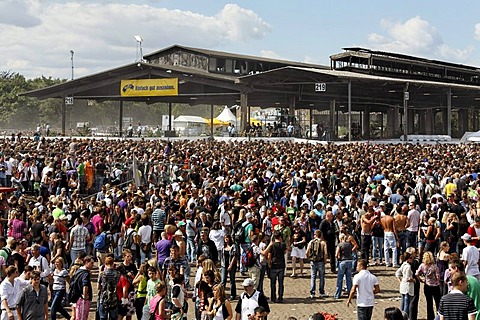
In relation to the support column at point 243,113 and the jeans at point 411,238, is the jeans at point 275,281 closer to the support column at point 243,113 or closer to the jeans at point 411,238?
the jeans at point 411,238

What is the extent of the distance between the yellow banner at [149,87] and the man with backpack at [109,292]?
34915 millimetres

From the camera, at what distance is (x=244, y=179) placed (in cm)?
1783

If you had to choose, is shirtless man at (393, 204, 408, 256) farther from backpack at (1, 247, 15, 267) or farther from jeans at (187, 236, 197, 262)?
backpack at (1, 247, 15, 267)

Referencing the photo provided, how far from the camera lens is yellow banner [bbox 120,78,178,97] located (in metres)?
43.1

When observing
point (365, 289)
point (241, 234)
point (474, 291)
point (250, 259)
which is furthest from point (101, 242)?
point (474, 291)

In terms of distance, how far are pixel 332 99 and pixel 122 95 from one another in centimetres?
1551

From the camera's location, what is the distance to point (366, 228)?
13.4 meters

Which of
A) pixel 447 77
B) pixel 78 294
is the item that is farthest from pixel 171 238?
pixel 447 77

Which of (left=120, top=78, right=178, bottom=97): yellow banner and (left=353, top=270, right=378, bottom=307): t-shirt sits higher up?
(left=120, top=78, right=178, bottom=97): yellow banner

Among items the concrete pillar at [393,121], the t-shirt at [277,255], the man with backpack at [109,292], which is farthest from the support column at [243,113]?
the man with backpack at [109,292]

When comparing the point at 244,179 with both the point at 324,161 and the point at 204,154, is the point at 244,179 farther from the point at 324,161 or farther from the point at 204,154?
the point at 204,154

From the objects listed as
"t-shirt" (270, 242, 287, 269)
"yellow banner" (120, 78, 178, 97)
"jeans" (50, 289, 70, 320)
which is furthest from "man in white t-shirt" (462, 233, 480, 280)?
"yellow banner" (120, 78, 178, 97)

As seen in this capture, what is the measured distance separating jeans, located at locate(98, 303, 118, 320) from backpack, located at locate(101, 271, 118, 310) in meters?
0.05

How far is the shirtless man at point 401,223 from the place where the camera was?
1340 centimetres
